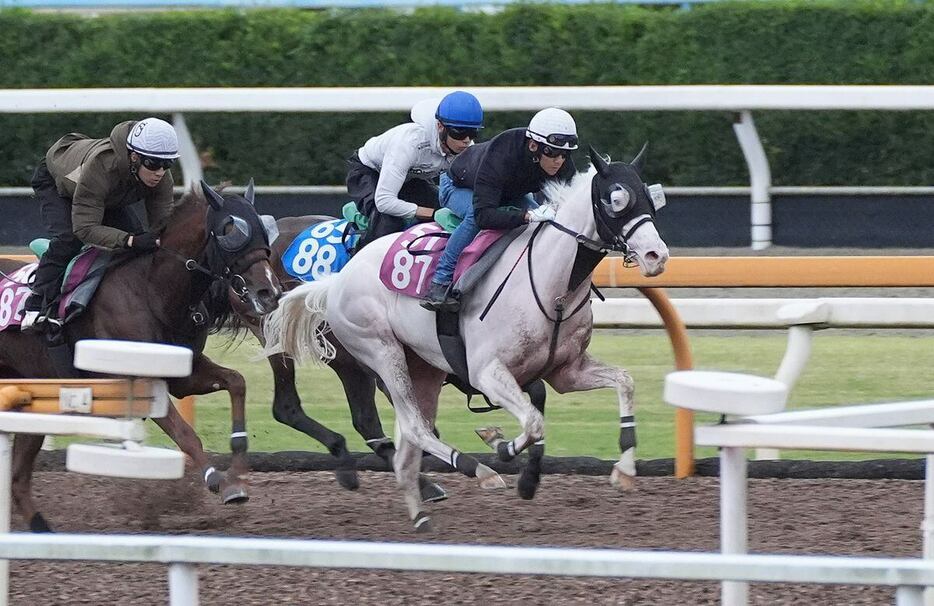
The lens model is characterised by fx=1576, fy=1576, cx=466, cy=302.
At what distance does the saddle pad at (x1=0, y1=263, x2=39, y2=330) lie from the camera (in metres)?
6.09

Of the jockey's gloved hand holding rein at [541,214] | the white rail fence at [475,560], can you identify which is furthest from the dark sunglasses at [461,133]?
the white rail fence at [475,560]

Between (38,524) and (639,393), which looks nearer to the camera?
(38,524)

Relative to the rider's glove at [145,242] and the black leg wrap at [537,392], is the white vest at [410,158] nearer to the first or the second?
the black leg wrap at [537,392]

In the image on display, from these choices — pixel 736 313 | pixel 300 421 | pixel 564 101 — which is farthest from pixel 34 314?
pixel 564 101

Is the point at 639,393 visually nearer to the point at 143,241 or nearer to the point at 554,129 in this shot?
the point at 554,129

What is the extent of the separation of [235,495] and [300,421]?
1141mm

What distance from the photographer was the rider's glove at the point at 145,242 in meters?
5.89

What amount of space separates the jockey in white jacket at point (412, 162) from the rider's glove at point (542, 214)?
683 mm

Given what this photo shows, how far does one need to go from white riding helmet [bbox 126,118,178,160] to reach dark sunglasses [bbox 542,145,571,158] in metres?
1.38

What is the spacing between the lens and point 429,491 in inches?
244

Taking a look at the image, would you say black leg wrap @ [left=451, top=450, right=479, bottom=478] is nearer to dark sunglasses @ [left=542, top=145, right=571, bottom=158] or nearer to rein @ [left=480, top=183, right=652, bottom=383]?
rein @ [left=480, top=183, right=652, bottom=383]

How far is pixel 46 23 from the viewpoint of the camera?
13.4 metres

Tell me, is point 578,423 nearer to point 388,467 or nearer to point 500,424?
point 500,424

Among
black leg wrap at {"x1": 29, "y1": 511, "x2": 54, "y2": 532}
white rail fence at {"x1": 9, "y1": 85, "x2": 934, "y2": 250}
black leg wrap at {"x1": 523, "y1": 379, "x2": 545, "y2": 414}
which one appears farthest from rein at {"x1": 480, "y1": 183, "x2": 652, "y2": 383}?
white rail fence at {"x1": 9, "y1": 85, "x2": 934, "y2": 250}
